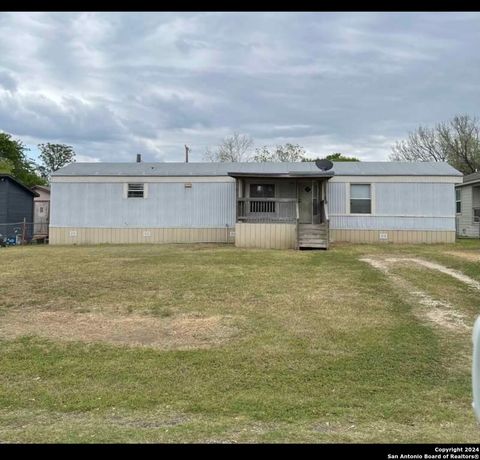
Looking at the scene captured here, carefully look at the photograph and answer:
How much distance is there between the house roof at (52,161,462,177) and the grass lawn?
9.21 meters

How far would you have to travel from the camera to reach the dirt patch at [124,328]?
5707mm

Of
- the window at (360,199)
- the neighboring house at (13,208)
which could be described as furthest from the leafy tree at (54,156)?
the window at (360,199)

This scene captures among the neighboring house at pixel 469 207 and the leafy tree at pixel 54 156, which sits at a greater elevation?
the leafy tree at pixel 54 156

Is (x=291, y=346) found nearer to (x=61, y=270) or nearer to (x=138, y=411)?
(x=138, y=411)

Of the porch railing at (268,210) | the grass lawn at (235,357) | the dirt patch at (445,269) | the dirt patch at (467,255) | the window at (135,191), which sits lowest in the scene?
the grass lawn at (235,357)

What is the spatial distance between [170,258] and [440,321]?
7.97m

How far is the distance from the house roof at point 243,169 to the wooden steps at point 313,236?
9.53 feet

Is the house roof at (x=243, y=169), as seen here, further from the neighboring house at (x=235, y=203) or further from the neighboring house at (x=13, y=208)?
the neighboring house at (x=13, y=208)

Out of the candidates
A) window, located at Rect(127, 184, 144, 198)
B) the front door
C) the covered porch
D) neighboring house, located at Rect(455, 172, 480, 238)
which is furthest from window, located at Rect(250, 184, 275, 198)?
neighboring house, located at Rect(455, 172, 480, 238)

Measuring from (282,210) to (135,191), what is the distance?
20.4ft

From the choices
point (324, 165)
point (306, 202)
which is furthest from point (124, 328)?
point (324, 165)

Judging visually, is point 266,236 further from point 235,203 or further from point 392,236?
point 392,236
